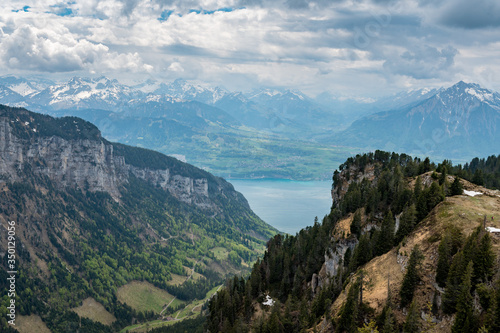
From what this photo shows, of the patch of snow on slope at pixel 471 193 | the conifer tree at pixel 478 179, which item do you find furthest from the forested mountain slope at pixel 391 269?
the conifer tree at pixel 478 179

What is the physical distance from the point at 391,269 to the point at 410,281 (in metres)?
7.57

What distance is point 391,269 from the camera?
54.6m

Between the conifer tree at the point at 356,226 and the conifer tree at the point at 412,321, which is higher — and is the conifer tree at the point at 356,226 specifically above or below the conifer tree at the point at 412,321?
above

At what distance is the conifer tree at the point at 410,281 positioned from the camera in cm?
4675

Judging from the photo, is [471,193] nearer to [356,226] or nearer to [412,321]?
[356,226]

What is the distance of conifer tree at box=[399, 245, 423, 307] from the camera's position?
46.8 m

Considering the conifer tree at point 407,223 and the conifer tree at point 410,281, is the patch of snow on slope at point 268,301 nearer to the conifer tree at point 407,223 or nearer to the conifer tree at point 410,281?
the conifer tree at point 407,223

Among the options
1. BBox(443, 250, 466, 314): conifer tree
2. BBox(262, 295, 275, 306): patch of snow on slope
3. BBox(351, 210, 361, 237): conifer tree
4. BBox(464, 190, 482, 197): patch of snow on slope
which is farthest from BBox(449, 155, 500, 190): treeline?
BBox(262, 295, 275, 306): patch of snow on slope

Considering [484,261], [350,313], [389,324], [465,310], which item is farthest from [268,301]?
[484,261]

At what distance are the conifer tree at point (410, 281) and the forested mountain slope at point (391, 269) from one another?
4.9 inches

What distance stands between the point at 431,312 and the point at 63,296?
206 m

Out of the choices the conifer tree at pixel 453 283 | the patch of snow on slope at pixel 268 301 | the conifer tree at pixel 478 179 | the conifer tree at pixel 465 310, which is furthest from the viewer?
the conifer tree at pixel 478 179

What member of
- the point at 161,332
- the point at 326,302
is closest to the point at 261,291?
the point at 326,302

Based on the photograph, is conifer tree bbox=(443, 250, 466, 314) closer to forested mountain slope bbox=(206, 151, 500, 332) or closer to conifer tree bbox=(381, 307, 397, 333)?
forested mountain slope bbox=(206, 151, 500, 332)
